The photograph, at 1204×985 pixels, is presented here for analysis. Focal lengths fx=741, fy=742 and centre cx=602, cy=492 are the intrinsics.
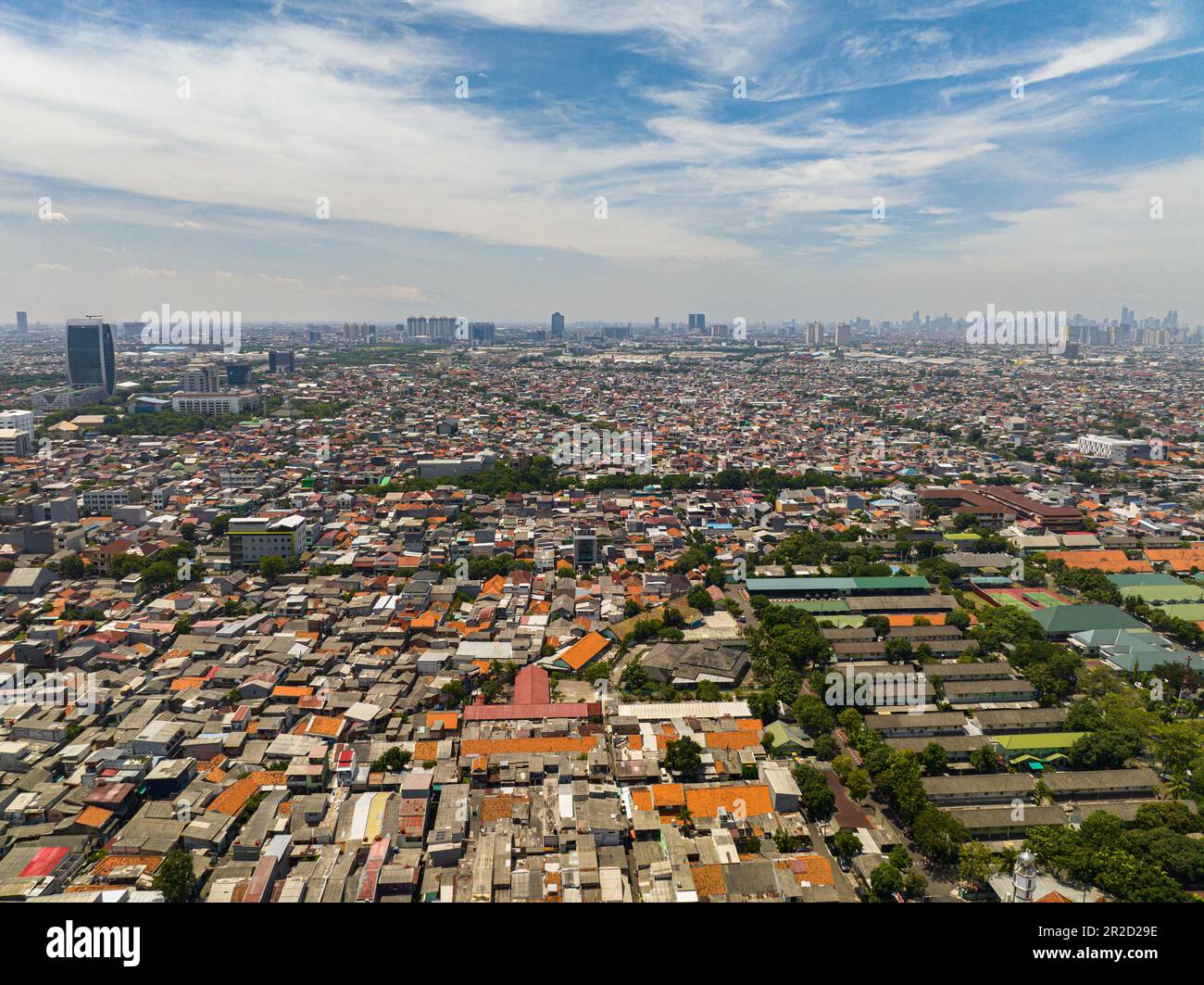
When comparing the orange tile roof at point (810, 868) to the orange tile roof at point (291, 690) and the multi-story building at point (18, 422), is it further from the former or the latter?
the multi-story building at point (18, 422)

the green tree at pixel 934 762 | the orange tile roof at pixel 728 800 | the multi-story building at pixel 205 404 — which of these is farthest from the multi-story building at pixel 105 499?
the green tree at pixel 934 762

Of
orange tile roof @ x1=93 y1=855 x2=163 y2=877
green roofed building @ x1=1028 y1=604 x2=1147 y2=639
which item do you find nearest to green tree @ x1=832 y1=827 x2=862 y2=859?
orange tile roof @ x1=93 y1=855 x2=163 y2=877

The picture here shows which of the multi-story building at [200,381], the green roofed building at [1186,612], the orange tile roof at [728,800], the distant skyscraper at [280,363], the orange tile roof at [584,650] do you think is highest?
the distant skyscraper at [280,363]

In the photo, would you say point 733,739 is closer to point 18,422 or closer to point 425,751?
point 425,751

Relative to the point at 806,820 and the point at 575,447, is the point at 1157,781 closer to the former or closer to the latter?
the point at 806,820

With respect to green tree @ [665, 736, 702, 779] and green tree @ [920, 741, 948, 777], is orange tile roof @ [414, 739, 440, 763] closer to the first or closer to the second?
green tree @ [665, 736, 702, 779]

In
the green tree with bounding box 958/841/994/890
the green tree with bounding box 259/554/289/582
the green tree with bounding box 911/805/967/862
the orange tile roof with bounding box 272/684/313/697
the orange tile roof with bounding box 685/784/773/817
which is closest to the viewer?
the green tree with bounding box 958/841/994/890
